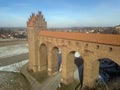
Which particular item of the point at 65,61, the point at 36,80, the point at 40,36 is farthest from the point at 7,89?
the point at 40,36

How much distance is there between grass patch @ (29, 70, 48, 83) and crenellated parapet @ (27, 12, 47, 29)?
9189mm

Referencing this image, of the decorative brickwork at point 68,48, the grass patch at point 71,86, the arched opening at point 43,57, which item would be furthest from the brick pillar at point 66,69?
the arched opening at point 43,57

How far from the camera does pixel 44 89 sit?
80.6ft

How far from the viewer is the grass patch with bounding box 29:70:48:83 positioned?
2878 cm

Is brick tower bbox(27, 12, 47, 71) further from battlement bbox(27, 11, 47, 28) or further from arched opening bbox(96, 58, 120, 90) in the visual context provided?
arched opening bbox(96, 58, 120, 90)

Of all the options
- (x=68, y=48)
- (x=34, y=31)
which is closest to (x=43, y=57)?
(x=34, y=31)

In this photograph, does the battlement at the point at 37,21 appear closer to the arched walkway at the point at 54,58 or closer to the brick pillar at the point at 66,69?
the arched walkway at the point at 54,58

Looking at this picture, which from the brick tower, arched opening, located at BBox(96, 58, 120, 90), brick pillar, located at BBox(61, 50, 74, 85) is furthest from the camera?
the brick tower

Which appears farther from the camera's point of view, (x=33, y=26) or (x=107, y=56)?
(x=33, y=26)

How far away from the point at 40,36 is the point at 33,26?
7.82ft

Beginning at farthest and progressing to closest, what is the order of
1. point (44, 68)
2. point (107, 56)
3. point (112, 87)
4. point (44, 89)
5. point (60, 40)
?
point (44, 68)
point (60, 40)
point (44, 89)
point (112, 87)
point (107, 56)

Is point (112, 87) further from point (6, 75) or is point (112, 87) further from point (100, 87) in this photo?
point (6, 75)

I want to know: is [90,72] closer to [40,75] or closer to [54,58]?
[54,58]

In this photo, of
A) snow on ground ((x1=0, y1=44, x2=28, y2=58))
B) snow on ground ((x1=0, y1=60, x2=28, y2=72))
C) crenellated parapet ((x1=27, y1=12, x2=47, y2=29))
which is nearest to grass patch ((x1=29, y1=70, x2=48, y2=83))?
snow on ground ((x1=0, y1=60, x2=28, y2=72))
